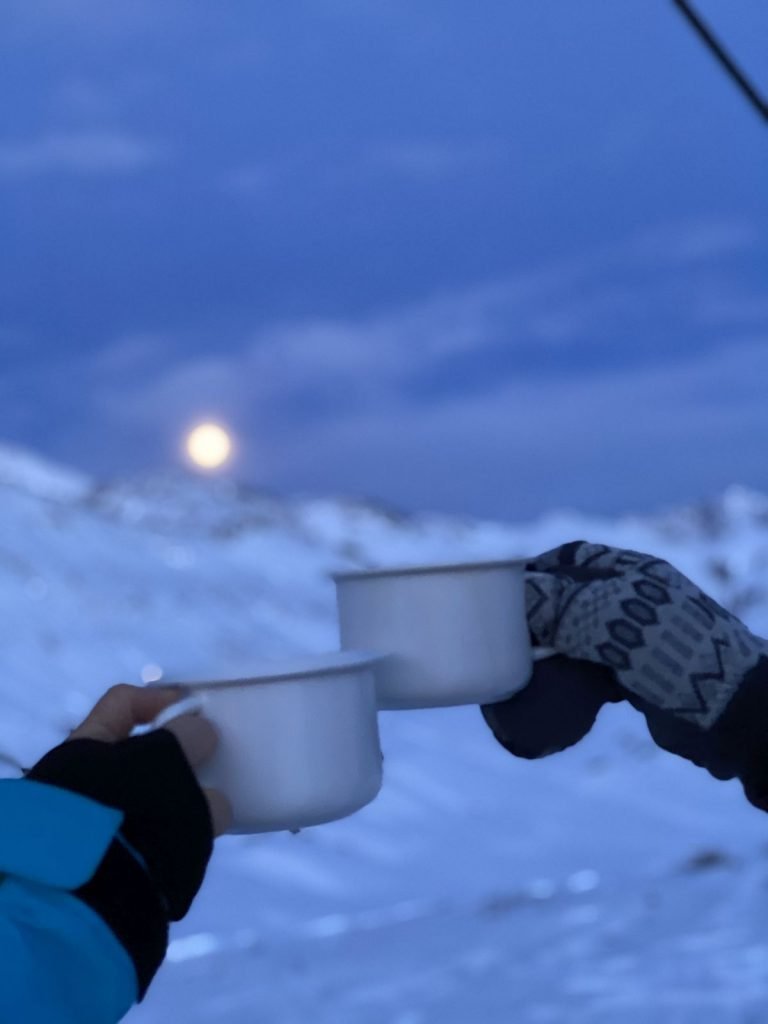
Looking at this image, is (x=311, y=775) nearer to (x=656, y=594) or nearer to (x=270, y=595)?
(x=656, y=594)

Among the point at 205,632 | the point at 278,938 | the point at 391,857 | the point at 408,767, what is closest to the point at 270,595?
the point at 205,632

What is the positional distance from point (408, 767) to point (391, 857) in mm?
938

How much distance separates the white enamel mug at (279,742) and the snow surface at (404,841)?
0.03 m

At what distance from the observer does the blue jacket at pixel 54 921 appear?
49cm

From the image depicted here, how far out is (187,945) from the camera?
3.19 meters

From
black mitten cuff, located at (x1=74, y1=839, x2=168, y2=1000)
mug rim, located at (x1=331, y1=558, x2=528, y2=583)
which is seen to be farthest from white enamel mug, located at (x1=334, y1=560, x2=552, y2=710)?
black mitten cuff, located at (x1=74, y1=839, x2=168, y2=1000)

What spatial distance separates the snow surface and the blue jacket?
124mm

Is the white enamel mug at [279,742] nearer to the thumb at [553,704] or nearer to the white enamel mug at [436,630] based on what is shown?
the white enamel mug at [436,630]

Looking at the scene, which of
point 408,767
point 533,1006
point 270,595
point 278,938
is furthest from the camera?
point 270,595

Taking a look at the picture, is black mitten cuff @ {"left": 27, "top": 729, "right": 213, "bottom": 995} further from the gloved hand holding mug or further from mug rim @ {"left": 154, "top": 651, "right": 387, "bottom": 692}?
the gloved hand holding mug

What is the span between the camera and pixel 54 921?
0.51 meters

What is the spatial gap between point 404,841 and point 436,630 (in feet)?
13.0

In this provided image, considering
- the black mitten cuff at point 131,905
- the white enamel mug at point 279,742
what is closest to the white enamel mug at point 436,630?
the white enamel mug at point 279,742

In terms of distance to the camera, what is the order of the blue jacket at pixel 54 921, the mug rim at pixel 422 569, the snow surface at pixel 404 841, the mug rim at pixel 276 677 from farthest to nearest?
the snow surface at pixel 404 841 → the mug rim at pixel 422 569 → the mug rim at pixel 276 677 → the blue jacket at pixel 54 921
